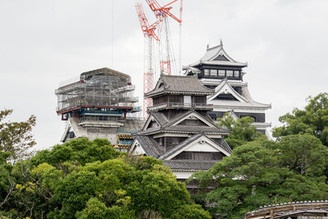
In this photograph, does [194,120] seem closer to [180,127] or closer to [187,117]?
[187,117]

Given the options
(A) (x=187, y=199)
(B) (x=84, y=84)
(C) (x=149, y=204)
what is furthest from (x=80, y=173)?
(B) (x=84, y=84)

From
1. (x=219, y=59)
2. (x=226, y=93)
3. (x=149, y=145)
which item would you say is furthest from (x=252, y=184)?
(x=219, y=59)

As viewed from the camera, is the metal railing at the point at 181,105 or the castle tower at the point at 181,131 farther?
the metal railing at the point at 181,105

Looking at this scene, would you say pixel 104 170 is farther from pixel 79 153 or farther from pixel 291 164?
pixel 291 164

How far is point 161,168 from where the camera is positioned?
43312 mm

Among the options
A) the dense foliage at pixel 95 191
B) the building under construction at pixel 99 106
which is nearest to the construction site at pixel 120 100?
the building under construction at pixel 99 106

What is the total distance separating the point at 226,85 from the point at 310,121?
30.6 m

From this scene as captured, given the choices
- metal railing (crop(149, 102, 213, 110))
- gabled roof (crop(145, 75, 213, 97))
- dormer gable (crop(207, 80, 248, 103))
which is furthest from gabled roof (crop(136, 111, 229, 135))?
dormer gable (crop(207, 80, 248, 103))

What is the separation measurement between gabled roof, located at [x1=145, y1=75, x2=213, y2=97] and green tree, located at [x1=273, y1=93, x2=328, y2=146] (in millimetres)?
11690

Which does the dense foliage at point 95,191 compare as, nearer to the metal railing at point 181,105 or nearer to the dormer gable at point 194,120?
the dormer gable at point 194,120

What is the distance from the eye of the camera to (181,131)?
55.7 m

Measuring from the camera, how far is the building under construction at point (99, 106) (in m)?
95.9

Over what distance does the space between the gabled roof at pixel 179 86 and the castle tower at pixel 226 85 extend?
33067 millimetres

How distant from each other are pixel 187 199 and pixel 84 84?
57.0 meters
